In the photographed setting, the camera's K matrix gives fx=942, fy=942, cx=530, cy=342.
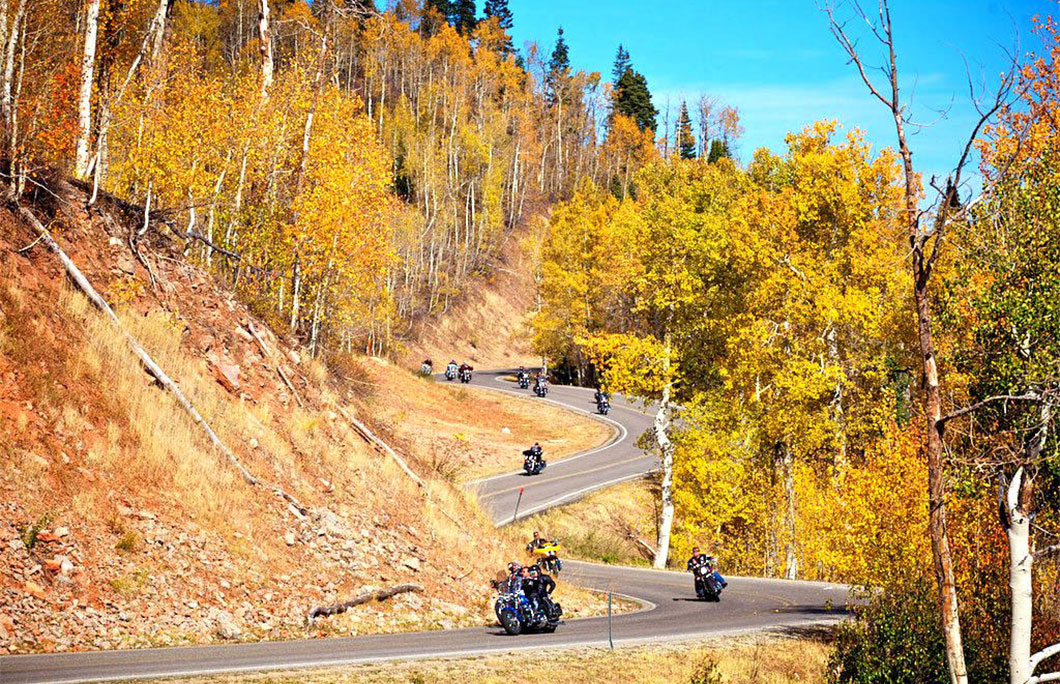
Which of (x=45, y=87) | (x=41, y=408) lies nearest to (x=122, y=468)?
(x=41, y=408)

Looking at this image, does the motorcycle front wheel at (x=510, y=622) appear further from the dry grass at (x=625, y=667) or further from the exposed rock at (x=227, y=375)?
the exposed rock at (x=227, y=375)

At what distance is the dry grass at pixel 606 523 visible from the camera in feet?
118

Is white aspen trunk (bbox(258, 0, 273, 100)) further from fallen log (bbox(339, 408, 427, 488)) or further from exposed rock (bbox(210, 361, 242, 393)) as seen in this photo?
fallen log (bbox(339, 408, 427, 488))

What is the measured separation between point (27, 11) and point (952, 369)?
21.2 m

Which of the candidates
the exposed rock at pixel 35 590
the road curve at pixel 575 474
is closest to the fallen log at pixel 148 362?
the exposed rock at pixel 35 590

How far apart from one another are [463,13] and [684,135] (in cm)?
3421

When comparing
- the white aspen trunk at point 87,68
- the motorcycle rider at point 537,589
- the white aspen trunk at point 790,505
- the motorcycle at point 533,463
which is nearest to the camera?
the motorcycle rider at point 537,589

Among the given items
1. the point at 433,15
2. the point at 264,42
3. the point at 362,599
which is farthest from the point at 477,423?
the point at 433,15

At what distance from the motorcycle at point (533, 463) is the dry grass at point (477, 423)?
74.3 inches

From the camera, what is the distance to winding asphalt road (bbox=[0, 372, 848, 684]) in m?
12.5

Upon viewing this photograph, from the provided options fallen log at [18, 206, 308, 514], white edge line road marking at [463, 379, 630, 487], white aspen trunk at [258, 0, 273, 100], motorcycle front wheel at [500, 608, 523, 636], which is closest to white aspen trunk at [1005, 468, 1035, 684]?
motorcycle front wheel at [500, 608, 523, 636]

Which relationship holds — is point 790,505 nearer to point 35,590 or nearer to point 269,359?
point 269,359

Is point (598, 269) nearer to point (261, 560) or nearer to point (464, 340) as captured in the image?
point (464, 340)

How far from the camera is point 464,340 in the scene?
8681 cm
